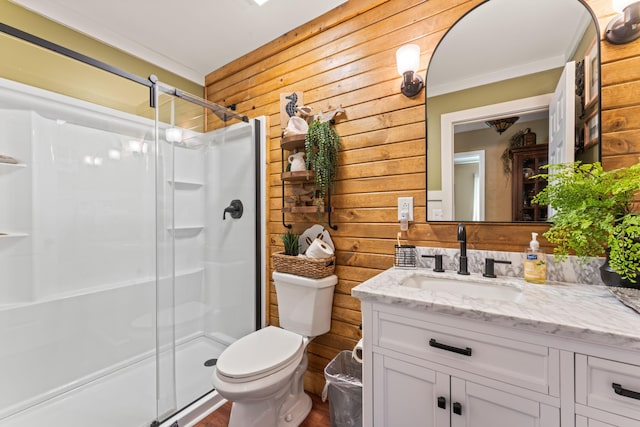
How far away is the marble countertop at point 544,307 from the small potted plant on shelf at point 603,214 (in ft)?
0.41

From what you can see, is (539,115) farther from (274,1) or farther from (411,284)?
(274,1)

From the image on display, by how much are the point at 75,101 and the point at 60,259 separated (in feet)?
3.38

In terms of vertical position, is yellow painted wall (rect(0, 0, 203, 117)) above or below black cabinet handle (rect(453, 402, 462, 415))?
above

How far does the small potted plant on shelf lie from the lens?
2.71 feet

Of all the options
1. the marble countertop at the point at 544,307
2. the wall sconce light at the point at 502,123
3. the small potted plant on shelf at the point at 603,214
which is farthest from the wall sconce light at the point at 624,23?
the marble countertop at the point at 544,307

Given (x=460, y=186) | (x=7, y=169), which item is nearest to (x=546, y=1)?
(x=460, y=186)

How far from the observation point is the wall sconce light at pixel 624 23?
3.30 ft

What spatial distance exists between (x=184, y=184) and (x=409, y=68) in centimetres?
181

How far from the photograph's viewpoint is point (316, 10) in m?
1.76

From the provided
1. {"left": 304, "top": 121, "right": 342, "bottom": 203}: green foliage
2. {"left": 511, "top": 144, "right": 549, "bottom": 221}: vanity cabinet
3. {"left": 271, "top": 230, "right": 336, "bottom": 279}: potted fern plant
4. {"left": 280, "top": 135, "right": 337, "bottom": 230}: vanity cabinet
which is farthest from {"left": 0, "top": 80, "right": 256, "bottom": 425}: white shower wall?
{"left": 511, "top": 144, "right": 549, "bottom": 221}: vanity cabinet

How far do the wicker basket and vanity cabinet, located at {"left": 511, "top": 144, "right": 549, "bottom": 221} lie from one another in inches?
38.3

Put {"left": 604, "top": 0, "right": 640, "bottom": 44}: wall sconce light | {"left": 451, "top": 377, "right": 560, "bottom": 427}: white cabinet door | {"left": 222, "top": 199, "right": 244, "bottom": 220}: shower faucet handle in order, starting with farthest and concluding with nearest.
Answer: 1. {"left": 222, "top": 199, "right": 244, "bottom": 220}: shower faucet handle
2. {"left": 604, "top": 0, "right": 640, "bottom": 44}: wall sconce light
3. {"left": 451, "top": 377, "right": 560, "bottom": 427}: white cabinet door

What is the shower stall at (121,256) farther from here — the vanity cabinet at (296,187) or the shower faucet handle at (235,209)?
the vanity cabinet at (296,187)

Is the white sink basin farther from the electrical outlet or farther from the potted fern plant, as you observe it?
the potted fern plant
